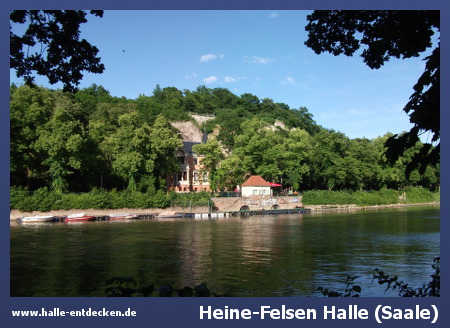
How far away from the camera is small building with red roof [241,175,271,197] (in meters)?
64.6

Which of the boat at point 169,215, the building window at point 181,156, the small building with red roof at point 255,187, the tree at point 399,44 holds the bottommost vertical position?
the boat at point 169,215

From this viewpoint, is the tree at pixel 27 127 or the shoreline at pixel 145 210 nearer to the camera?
the tree at pixel 27 127

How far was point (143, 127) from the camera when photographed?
194 feet

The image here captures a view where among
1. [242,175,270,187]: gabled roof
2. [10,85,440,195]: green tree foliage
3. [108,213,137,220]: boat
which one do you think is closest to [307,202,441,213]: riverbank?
[10,85,440,195]: green tree foliage

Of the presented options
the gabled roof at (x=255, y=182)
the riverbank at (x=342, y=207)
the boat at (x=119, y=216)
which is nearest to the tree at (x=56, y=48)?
the boat at (x=119, y=216)

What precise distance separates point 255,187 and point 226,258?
41.1m

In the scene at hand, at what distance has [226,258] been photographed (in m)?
23.8

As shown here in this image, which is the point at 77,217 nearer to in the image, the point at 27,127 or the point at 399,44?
the point at 27,127

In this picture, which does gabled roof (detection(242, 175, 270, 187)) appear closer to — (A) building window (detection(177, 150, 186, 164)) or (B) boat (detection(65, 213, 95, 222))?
(A) building window (detection(177, 150, 186, 164))

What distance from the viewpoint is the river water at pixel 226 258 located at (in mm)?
17281

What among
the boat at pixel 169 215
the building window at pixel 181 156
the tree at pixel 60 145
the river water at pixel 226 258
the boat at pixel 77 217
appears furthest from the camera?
the building window at pixel 181 156

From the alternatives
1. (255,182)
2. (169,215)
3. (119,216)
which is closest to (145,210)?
(169,215)

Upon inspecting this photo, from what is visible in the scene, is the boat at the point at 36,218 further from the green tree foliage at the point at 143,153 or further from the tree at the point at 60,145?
the green tree foliage at the point at 143,153

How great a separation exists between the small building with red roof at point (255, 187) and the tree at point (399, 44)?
180 ft
